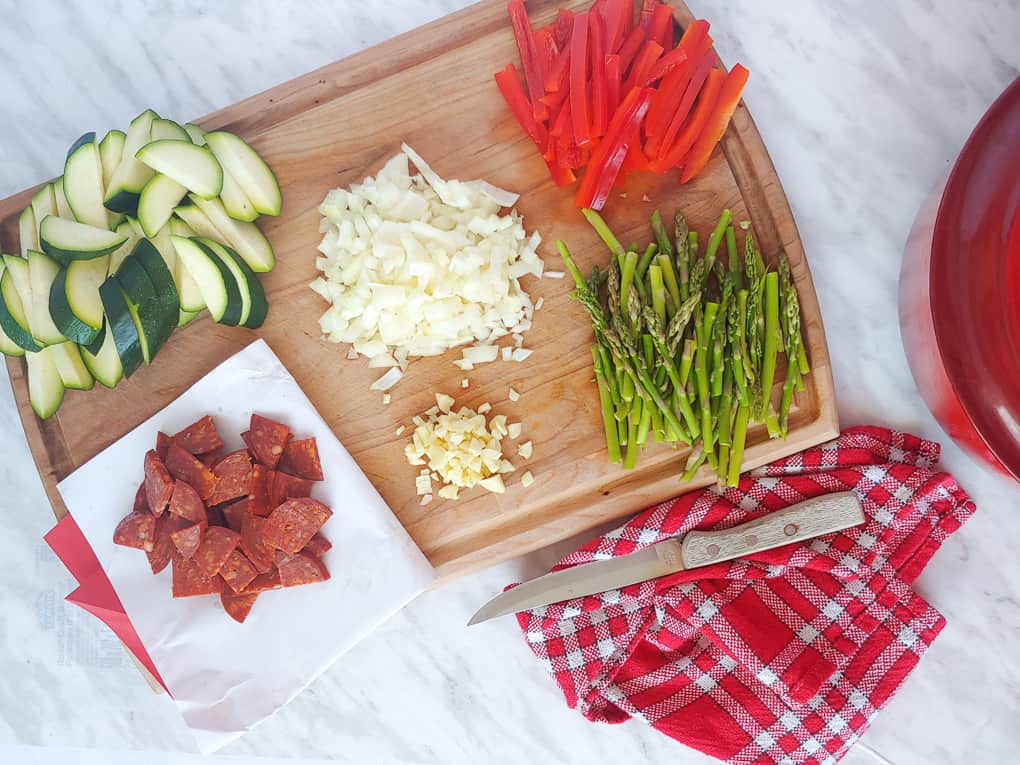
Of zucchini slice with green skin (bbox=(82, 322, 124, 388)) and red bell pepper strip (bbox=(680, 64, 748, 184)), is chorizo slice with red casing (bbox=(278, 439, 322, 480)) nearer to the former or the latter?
zucchini slice with green skin (bbox=(82, 322, 124, 388))

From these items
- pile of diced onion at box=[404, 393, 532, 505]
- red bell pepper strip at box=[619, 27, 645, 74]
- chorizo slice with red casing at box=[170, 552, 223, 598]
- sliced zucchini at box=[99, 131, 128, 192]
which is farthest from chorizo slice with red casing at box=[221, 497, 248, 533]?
red bell pepper strip at box=[619, 27, 645, 74]

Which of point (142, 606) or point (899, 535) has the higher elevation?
point (142, 606)

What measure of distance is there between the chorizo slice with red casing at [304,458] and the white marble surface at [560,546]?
0.57 m

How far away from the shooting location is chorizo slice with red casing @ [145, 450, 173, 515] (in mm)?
2203

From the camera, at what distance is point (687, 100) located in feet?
7.27

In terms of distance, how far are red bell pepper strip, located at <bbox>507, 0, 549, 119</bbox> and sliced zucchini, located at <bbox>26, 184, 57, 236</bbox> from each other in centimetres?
141

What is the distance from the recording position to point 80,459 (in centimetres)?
240

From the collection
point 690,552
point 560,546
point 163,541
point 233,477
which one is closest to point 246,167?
point 233,477

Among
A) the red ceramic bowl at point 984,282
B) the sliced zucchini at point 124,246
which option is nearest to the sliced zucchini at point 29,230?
the sliced zucchini at point 124,246

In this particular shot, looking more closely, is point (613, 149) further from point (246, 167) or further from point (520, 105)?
point (246, 167)

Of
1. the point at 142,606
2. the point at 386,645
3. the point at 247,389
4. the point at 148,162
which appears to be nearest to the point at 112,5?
the point at 148,162

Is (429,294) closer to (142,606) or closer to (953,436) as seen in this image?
(142,606)

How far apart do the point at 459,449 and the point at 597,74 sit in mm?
1105

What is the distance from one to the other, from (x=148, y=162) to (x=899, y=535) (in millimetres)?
2347
